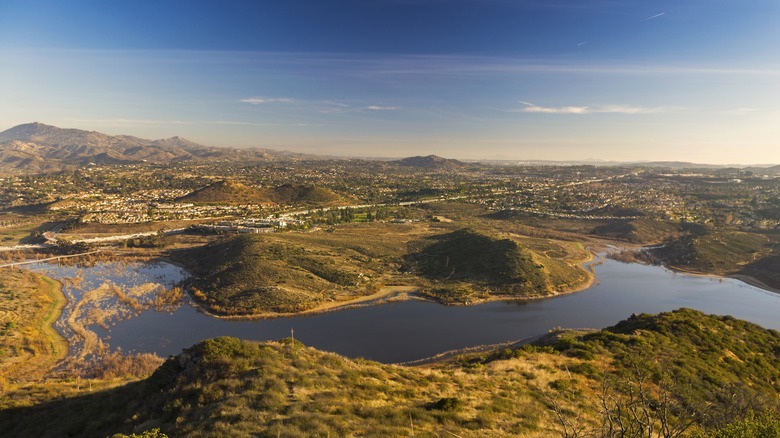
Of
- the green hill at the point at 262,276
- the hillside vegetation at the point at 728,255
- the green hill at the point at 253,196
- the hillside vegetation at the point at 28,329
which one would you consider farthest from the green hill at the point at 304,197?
the hillside vegetation at the point at 728,255

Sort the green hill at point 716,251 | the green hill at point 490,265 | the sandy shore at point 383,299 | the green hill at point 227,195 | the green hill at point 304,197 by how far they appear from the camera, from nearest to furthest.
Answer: the sandy shore at point 383,299, the green hill at point 490,265, the green hill at point 716,251, the green hill at point 227,195, the green hill at point 304,197

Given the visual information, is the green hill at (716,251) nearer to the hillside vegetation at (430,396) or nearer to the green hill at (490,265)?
the green hill at (490,265)

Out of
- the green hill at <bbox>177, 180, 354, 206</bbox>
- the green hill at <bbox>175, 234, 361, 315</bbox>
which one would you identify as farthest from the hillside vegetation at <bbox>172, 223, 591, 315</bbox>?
the green hill at <bbox>177, 180, 354, 206</bbox>

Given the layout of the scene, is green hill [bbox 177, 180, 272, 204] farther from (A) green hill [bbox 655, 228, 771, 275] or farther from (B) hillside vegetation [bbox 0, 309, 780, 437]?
(A) green hill [bbox 655, 228, 771, 275]

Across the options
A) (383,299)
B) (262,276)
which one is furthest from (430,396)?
(262,276)

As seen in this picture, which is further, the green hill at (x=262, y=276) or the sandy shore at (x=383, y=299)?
the green hill at (x=262, y=276)

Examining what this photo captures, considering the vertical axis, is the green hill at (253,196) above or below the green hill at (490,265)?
above

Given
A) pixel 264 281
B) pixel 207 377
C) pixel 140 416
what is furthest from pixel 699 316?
pixel 264 281
